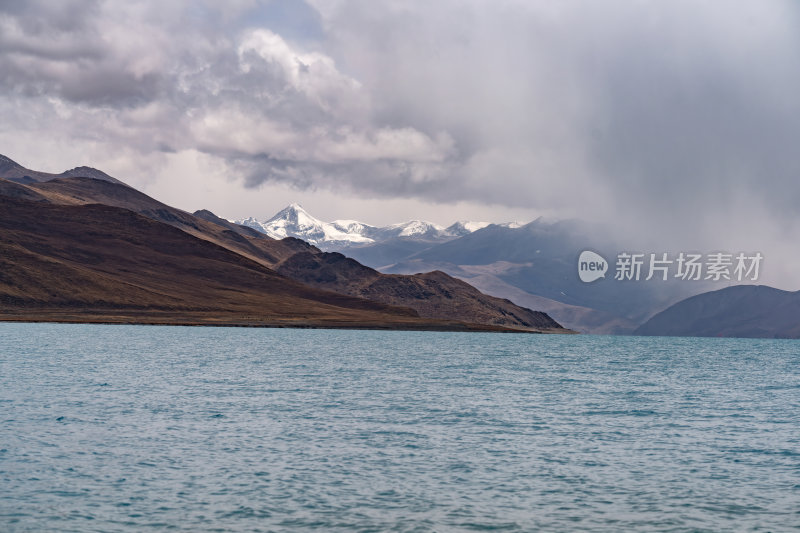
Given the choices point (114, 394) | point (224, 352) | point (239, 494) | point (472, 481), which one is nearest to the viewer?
point (239, 494)

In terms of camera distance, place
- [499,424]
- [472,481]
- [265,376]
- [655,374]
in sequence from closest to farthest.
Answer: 1. [472,481]
2. [499,424]
3. [265,376]
4. [655,374]

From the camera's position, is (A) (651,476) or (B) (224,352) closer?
(A) (651,476)

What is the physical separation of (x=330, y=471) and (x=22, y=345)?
5188 inches

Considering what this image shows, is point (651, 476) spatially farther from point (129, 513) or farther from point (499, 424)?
point (129, 513)

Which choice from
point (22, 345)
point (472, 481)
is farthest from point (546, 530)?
point (22, 345)

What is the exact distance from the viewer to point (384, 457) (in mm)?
43281

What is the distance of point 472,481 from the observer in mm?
37562

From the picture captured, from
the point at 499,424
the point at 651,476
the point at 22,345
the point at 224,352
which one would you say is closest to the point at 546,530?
the point at 651,476

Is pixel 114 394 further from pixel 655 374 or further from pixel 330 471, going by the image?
pixel 655 374

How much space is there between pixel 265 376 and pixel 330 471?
189ft

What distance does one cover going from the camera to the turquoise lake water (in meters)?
31.2

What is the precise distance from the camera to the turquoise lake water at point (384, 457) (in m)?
31.2

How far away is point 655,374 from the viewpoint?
12612cm

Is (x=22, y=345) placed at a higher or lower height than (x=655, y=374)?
lower
